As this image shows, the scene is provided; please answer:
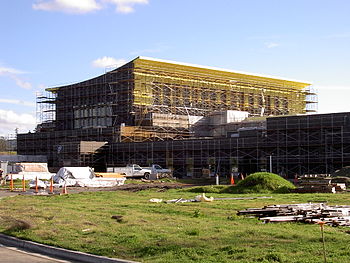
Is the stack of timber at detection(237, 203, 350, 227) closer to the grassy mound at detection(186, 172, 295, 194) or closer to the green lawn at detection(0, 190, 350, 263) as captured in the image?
the green lawn at detection(0, 190, 350, 263)

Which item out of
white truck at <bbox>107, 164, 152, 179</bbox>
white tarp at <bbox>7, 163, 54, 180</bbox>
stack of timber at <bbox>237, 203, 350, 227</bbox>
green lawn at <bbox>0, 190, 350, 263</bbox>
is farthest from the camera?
white truck at <bbox>107, 164, 152, 179</bbox>

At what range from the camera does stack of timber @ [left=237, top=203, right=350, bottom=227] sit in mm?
16498

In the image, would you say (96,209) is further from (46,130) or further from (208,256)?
(46,130)

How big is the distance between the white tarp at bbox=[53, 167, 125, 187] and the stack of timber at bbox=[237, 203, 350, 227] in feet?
102

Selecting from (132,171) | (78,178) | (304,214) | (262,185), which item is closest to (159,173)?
(132,171)

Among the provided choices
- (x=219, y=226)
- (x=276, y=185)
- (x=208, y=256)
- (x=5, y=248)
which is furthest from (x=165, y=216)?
(x=276, y=185)

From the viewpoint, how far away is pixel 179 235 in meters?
15.1

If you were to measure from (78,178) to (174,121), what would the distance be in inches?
1333

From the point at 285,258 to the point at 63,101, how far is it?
83.4 metres

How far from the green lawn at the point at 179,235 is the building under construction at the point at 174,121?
42760 millimetres

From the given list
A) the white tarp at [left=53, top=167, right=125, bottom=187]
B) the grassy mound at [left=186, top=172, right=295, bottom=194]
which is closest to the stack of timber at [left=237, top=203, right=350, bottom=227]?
the grassy mound at [left=186, top=172, right=295, bottom=194]

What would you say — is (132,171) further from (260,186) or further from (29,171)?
(260,186)

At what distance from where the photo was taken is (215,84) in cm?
9106

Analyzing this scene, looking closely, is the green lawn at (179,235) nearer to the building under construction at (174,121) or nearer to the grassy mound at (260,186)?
the grassy mound at (260,186)
